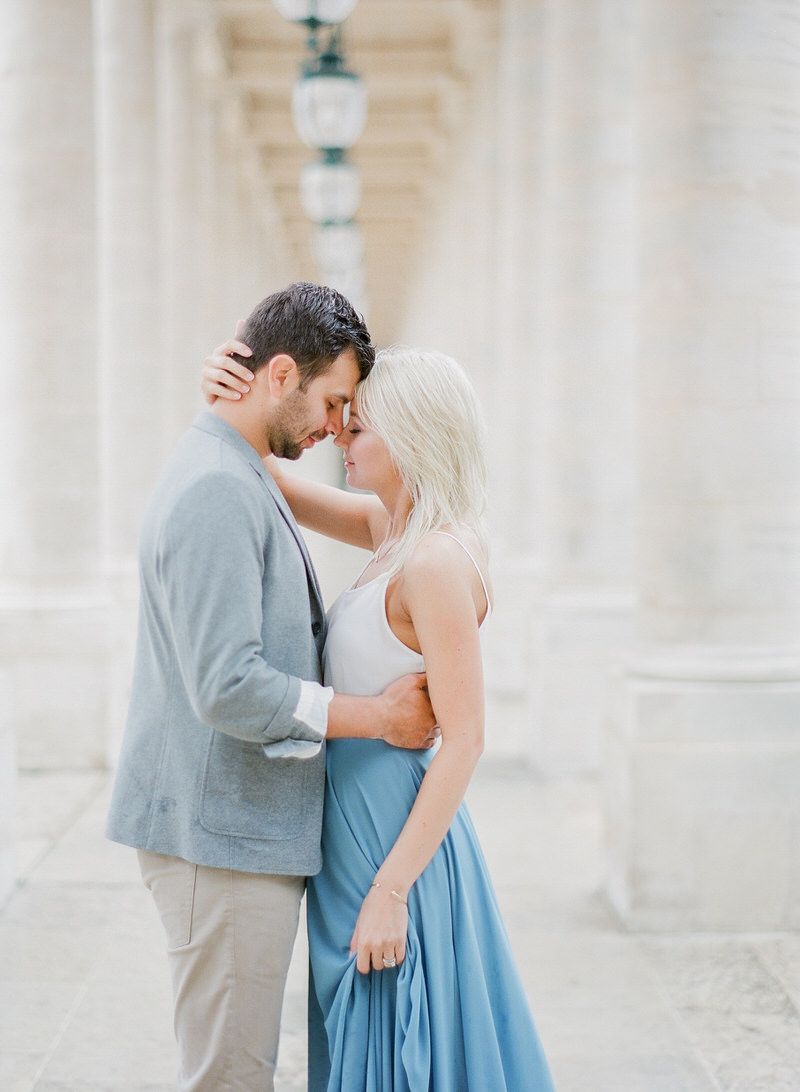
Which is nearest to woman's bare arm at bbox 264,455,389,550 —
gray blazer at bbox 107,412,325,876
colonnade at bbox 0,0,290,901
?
gray blazer at bbox 107,412,325,876

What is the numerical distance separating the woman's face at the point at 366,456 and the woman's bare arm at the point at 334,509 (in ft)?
1.75

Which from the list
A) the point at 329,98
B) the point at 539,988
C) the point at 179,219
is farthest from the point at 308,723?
the point at 179,219

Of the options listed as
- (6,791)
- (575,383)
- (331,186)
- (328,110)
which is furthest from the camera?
(331,186)

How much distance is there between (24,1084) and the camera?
14.0ft

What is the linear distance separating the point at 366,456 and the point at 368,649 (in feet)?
1.41

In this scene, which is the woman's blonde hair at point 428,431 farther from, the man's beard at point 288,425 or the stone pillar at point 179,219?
the stone pillar at point 179,219

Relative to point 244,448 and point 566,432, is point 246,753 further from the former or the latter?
point 566,432

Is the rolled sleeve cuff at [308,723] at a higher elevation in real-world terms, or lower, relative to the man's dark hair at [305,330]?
lower

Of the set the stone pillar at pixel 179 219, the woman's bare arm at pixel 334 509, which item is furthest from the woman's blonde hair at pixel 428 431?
the stone pillar at pixel 179 219

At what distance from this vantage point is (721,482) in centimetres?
563

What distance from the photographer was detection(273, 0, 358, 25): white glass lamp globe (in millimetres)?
7242

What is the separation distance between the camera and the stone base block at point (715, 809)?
5.54 m

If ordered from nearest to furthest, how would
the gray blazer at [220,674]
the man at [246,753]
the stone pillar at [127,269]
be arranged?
the gray blazer at [220,674]
the man at [246,753]
the stone pillar at [127,269]

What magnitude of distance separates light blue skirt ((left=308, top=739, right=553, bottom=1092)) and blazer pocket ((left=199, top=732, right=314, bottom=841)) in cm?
16
